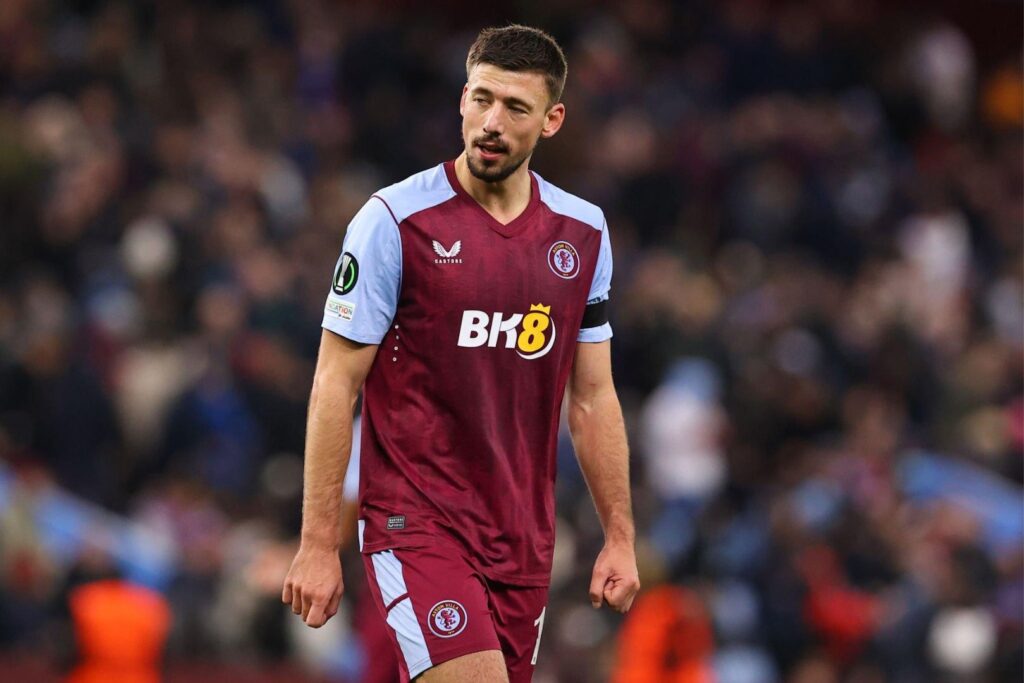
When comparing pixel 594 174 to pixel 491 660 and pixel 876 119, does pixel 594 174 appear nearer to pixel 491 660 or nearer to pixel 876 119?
pixel 876 119

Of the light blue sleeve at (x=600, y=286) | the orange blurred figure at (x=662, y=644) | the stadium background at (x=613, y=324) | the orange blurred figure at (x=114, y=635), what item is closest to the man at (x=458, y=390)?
the light blue sleeve at (x=600, y=286)

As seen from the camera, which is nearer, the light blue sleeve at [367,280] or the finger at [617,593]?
the light blue sleeve at [367,280]

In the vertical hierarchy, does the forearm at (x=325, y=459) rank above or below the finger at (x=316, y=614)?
above

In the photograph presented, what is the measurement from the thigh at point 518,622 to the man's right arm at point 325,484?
486 mm

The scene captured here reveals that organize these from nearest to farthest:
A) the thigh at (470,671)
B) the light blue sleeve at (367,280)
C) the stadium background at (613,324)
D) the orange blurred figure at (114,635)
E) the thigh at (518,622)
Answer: the thigh at (470,671) → the light blue sleeve at (367,280) → the thigh at (518,622) → the orange blurred figure at (114,635) → the stadium background at (613,324)

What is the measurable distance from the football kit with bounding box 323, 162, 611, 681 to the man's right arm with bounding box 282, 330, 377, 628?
10 cm

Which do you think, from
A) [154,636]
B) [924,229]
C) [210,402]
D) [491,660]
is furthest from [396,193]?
[924,229]

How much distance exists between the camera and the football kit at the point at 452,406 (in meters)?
5.20

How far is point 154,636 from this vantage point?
33.2 feet

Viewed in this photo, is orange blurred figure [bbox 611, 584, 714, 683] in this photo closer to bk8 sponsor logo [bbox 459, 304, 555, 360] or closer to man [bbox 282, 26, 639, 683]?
man [bbox 282, 26, 639, 683]

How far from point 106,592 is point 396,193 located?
5.50 m

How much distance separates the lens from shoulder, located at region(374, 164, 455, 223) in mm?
5254

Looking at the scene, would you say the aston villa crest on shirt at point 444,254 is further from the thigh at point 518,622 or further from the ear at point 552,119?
the thigh at point 518,622

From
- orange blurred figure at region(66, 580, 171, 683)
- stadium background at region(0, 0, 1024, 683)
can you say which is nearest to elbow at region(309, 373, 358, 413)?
stadium background at region(0, 0, 1024, 683)
